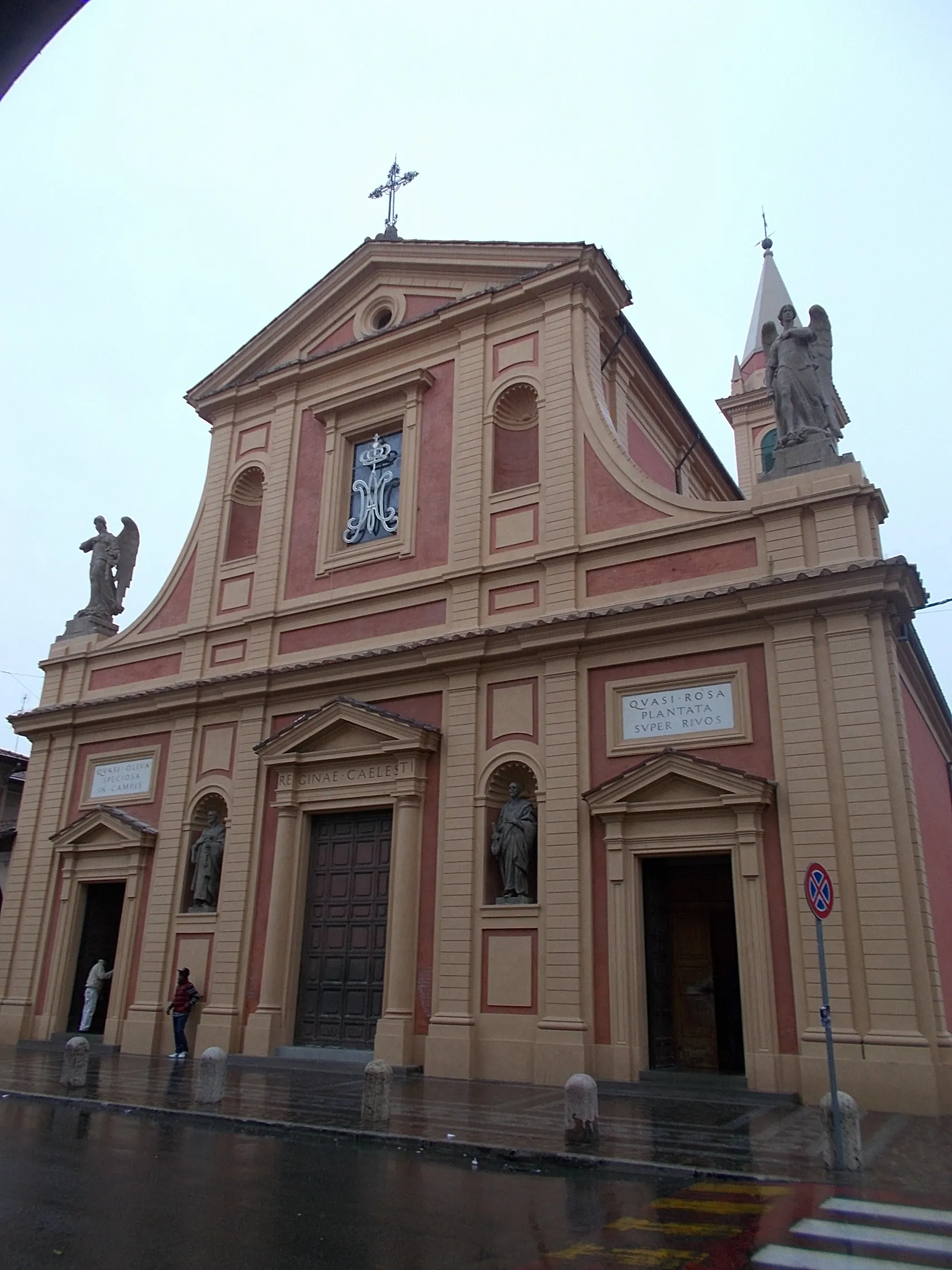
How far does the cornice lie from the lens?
518 inches

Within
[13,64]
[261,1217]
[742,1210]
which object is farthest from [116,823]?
[13,64]

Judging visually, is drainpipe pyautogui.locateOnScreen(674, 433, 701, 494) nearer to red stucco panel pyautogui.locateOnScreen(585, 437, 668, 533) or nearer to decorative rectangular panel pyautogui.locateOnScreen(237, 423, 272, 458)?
red stucco panel pyautogui.locateOnScreen(585, 437, 668, 533)

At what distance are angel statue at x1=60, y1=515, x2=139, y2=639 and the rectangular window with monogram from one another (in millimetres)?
6373

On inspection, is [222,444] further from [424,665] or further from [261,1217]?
[261,1217]

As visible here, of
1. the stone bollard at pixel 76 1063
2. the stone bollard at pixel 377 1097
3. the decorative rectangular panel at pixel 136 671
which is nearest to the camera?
the stone bollard at pixel 377 1097

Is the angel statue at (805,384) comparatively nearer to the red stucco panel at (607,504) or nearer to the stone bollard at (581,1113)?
the red stucco panel at (607,504)

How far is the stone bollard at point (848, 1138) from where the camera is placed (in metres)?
7.75

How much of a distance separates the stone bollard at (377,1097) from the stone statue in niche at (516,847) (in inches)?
200

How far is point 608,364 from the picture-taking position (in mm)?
18438

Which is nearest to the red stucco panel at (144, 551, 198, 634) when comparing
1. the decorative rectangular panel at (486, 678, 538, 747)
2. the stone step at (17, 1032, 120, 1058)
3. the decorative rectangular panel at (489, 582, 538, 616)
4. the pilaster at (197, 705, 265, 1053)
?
the pilaster at (197, 705, 265, 1053)

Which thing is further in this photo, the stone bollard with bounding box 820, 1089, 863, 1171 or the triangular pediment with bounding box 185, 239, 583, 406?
the triangular pediment with bounding box 185, 239, 583, 406

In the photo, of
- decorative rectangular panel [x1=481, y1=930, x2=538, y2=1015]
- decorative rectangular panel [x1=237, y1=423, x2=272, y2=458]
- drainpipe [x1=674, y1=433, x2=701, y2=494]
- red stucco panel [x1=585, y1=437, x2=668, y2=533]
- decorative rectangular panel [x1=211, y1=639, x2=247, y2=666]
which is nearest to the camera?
decorative rectangular panel [x1=481, y1=930, x2=538, y2=1015]

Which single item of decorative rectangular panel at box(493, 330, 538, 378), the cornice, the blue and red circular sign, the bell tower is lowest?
the blue and red circular sign

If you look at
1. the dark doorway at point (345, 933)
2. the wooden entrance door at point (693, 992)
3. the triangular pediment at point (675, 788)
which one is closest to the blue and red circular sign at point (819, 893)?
the triangular pediment at point (675, 788)
